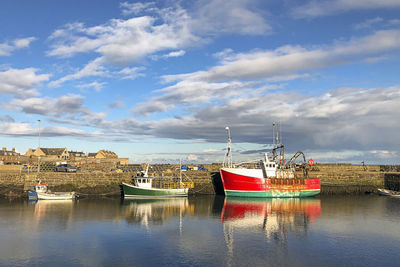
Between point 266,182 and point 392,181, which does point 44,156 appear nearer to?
point 266,182

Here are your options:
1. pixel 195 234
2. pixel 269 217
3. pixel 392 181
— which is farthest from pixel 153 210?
pixel 392 181

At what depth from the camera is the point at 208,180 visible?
54.6m

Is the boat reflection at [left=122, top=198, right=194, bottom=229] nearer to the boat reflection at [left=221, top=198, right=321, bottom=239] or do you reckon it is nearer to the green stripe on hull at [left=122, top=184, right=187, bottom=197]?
the green stripe on hull at [left=122, top=184, right=187, bottom=197]

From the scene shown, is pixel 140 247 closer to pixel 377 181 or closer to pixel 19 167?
pixel 19 167

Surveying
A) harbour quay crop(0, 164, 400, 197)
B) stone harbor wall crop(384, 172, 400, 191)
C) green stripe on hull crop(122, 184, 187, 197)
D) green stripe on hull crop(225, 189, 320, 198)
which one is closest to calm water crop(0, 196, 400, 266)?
green stripe on hull crop(122, 184, 187, 197)

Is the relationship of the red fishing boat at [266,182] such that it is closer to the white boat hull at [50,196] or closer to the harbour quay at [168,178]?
the harbour quay at [168,178]

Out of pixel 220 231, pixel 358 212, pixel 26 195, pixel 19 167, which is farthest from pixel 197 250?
pixel 19 167

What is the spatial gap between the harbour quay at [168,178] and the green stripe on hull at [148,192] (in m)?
2.86

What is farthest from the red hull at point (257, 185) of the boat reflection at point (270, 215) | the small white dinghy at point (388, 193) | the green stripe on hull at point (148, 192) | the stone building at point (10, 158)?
the stone building at point (10, 158)

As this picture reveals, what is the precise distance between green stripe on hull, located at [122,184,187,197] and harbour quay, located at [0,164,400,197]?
2863 millimetres

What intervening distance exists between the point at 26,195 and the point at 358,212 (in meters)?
46.4

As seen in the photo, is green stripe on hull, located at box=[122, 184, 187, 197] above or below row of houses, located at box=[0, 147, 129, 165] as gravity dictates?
below

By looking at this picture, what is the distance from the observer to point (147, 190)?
47656 mm

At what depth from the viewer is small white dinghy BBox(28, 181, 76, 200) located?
4450 centimetres
